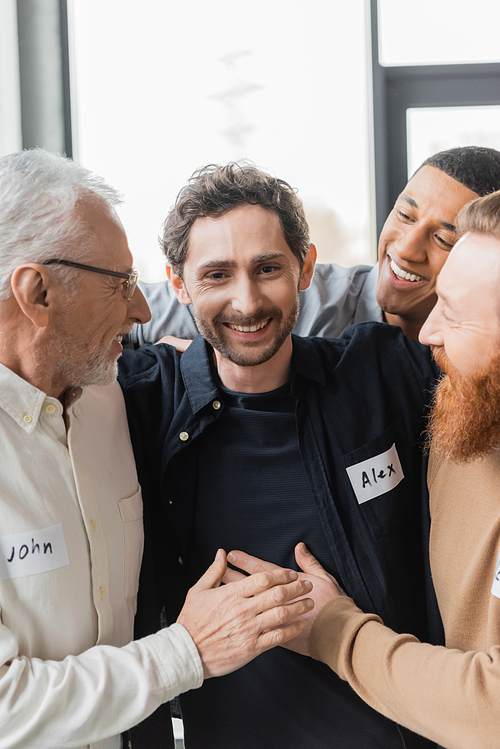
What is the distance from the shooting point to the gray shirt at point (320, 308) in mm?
2363

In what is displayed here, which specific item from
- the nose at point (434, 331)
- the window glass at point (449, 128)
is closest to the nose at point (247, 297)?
the nose at point (434, 331)

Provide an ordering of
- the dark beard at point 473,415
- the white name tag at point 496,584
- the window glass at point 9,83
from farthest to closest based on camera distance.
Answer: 1. the window glass at point 9,83
2. the dark beard at point 473,415
3. the white name tag at point 496,584

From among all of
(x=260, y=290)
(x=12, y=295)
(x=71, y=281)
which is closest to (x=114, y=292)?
(x=71, y=281)

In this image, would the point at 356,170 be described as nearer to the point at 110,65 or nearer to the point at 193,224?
the point at 110,65

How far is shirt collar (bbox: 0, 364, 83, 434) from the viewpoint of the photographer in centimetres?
129

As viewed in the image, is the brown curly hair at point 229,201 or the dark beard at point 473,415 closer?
the dark beard at point 473,415

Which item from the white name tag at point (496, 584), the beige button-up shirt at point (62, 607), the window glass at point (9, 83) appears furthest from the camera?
the window glass at point (9, 83)

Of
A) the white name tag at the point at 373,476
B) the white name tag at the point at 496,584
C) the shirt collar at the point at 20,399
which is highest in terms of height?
the shirt collar at the point at 20,399

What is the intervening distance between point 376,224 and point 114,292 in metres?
2.78

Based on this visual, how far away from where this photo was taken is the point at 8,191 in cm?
131

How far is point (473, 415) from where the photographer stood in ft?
4.65

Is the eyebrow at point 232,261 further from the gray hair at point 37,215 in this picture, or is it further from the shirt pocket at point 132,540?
the shirt pocket at point 132,540

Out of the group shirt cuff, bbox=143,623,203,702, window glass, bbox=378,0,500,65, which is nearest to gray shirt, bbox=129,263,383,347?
shirt cuff, bbox=143,623,203,702

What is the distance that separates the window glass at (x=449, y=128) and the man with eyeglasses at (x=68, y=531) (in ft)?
9.44
